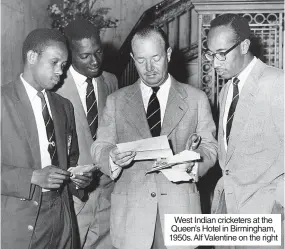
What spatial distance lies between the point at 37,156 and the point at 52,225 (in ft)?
1.61

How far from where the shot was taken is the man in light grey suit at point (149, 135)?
110 inches

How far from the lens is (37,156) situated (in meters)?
2.79

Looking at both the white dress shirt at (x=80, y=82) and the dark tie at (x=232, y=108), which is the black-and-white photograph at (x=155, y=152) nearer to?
the dark tie at (x=232, y=108)

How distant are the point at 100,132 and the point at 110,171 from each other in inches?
12.6

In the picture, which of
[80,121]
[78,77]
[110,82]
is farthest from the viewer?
[110,82]

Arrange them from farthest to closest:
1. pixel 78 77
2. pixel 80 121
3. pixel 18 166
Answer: pixel 78 77, pixel 80 121, pixel 18 166

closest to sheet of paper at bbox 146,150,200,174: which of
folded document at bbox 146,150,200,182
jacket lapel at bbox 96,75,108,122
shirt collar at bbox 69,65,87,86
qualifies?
folded document at bbox 146,150,200,182

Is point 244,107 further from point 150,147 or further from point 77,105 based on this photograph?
point 77,105

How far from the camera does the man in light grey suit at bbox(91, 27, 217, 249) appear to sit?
2799 millimetres

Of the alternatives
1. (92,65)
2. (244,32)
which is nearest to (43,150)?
(92,65)

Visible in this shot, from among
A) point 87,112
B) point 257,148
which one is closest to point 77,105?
point 87,112

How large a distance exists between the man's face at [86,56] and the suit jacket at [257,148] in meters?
1.32

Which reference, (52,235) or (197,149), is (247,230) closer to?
(197,149)

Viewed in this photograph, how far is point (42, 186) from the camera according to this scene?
8.73ft
